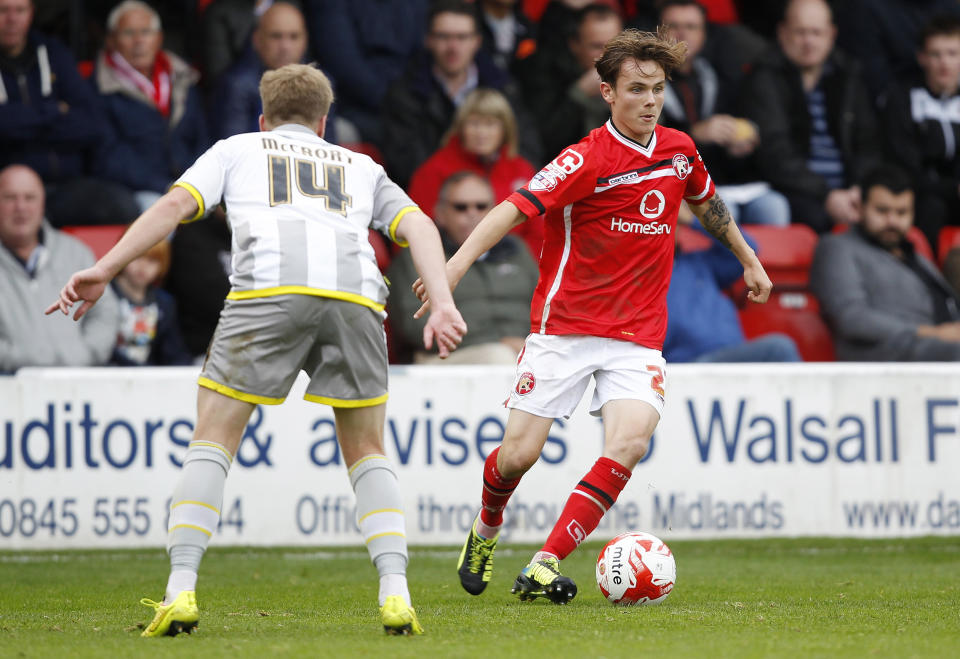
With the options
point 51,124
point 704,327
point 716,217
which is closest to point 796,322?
point 704,327

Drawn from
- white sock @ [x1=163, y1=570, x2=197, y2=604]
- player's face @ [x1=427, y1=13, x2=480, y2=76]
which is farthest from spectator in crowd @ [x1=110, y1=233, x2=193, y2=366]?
white sock @ [x1=163, y1=570, x2=197, y2=604]

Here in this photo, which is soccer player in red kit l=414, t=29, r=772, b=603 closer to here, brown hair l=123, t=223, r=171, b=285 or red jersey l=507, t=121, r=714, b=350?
red jersey l=507, t=121, r=714, b=350

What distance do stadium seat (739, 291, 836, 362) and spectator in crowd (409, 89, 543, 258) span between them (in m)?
1.95

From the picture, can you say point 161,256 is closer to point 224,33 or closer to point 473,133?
point 224,33

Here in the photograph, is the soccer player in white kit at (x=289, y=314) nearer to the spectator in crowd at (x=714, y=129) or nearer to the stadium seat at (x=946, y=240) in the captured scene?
the spectator in crowd at (x=714, y=129)

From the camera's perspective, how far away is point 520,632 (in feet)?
16.7

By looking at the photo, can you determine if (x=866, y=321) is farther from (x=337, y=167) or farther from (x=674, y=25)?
(x=337, y=167)

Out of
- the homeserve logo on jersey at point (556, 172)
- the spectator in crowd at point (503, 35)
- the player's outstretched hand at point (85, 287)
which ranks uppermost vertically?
the spectator in crowd at point (503, 35)

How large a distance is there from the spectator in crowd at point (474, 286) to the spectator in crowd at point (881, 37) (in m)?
5.08

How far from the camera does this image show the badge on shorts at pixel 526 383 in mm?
6391

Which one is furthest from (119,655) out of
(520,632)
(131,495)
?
(131,495)

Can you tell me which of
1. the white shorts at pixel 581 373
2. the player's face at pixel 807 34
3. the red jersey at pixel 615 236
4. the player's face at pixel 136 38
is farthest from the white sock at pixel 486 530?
the player's face at pixel 807 34

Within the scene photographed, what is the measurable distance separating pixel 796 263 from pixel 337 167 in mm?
7557

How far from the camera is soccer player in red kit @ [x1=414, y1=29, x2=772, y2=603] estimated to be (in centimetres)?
621
